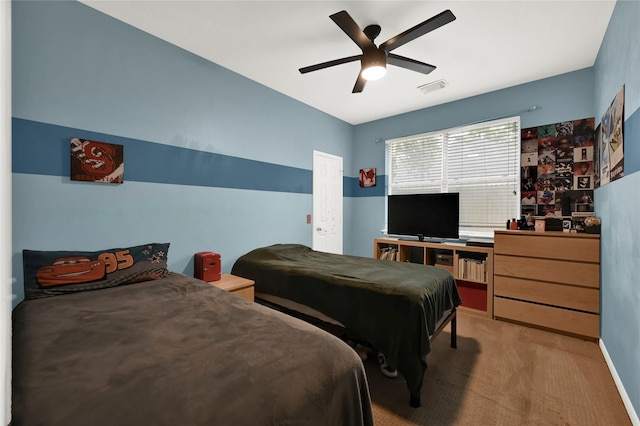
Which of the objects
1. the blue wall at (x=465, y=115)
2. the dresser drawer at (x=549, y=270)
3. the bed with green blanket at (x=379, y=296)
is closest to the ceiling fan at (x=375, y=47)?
the blue wall at (x=465, y=115)

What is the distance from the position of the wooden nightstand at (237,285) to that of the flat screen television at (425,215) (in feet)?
7.76

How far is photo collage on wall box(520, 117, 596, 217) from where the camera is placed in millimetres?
2998

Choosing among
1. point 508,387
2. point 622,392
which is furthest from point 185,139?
point 622,392

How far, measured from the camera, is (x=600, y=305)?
260 centimetres

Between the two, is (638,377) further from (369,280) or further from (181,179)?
(181,179)

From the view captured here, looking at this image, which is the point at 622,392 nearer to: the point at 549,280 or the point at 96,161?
the point at 549,280

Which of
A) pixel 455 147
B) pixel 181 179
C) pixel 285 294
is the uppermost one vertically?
pixel 455 147

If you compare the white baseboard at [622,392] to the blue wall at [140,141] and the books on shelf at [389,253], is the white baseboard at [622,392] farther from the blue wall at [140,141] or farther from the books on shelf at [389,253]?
the blue wall at [140,141]

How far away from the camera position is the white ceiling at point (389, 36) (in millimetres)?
2191

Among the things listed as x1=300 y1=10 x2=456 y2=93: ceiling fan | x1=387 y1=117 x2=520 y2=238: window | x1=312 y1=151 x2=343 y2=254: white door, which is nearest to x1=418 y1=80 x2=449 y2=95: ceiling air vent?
x1=387 y1=117 x2=520 y2=238: window

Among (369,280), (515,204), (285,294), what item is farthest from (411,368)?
(515,204)

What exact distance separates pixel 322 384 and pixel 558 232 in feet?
10.2

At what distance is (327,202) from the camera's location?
178 inches

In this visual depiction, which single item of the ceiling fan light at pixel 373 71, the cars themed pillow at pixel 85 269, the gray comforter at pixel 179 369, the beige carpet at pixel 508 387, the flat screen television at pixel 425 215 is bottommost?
the beige carpet at pixel 508 387
